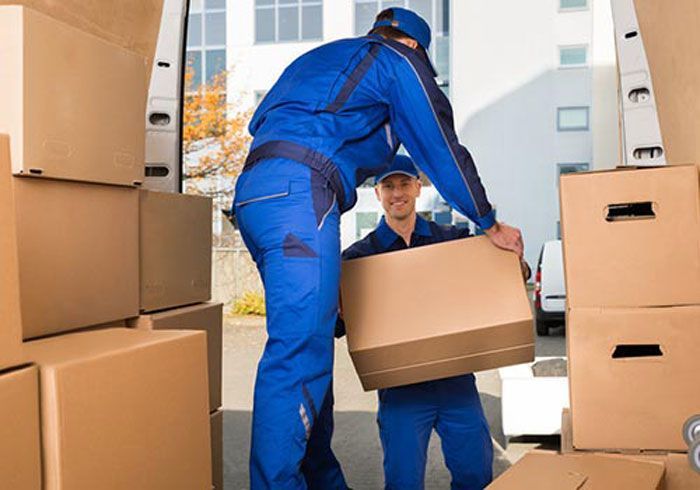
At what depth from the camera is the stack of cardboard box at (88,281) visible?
1312 mm

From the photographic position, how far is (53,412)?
1313mm

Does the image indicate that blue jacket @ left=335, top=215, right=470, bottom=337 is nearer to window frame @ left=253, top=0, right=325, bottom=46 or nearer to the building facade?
window frame @ left=253, top=0, right=325, bottom=46

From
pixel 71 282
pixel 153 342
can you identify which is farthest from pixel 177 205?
pixel 153 342

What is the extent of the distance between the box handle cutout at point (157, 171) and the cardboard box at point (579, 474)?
1537 millimetres

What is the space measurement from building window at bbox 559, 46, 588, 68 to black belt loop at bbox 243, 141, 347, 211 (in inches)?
606

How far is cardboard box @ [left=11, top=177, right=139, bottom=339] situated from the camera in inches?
70.2

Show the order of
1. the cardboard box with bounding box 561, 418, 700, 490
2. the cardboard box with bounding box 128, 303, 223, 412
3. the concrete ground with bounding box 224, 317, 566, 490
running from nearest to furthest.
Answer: the cardboard box with bounding box 561, 418, 700, 490
the cardboard box with bounding box 128, 303, 223, 412
the concrete ground with bounding box 224, 317, 566, 490

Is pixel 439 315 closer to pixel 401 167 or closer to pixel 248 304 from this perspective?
pixel 401 167

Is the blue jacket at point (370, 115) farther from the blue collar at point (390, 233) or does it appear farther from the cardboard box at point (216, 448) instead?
the cardboard box at point (216, 448)

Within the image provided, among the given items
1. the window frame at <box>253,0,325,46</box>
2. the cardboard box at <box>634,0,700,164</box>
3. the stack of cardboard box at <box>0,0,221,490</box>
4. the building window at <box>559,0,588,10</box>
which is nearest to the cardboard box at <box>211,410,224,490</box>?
the stack of cardboard box at <box>0,0,221,490</box>

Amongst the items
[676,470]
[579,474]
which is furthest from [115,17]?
[676,470]

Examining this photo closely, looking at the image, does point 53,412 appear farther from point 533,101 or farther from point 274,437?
point 533,101

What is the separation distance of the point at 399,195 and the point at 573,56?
48.6 ft

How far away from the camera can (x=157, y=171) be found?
9.59 ft
